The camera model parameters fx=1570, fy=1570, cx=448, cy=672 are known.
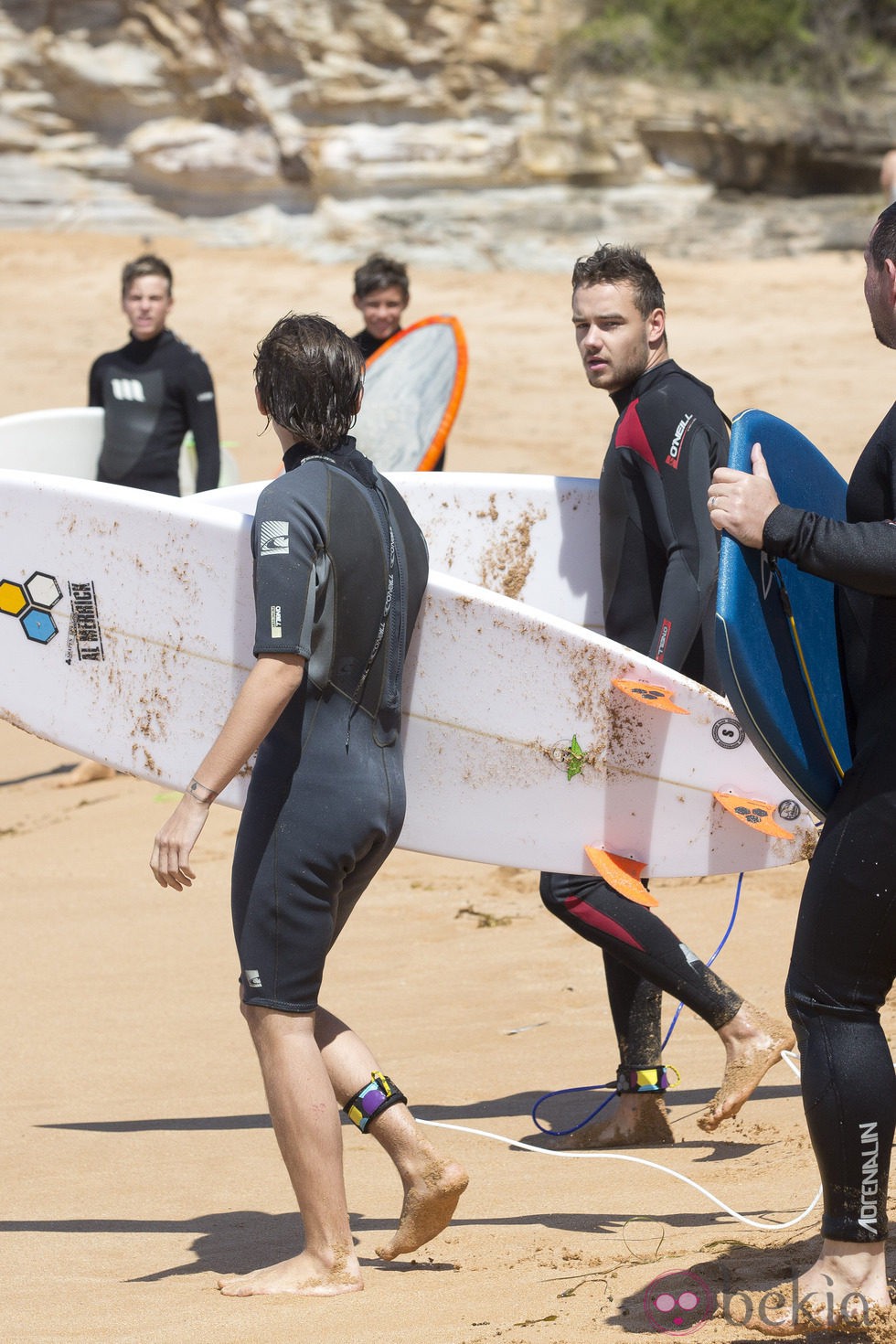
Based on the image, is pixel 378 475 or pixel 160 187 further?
pixel 160 187

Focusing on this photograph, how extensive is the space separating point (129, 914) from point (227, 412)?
8936mm

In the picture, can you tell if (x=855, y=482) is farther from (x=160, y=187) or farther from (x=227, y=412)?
(x=160, y=187)

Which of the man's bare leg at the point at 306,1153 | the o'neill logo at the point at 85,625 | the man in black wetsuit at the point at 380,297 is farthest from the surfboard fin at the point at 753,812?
the man in black wetsuit at the point at 380,297

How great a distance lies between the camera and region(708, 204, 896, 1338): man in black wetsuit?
2.28 meters

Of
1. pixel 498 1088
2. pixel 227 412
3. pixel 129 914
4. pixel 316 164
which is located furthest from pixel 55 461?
pixel 316 164

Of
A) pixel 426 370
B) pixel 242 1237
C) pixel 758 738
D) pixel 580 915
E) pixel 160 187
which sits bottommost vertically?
pixel 242 1237

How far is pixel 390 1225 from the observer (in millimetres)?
3180

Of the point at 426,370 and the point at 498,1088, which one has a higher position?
the point at 426,370

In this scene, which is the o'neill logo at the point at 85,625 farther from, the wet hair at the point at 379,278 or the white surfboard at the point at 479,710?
the wet hair at the point at 379,278

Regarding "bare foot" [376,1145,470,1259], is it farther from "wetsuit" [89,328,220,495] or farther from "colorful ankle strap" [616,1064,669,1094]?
"wetsuit" [89,328,220,495]

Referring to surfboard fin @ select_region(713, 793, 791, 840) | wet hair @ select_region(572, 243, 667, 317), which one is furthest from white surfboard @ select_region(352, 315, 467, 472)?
surfboard fin @ select_region(713, 793, 791, 840)

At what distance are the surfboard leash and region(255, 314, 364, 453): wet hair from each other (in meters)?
0.80

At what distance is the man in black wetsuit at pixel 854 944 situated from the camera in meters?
2.28

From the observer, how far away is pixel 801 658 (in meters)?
2.58
